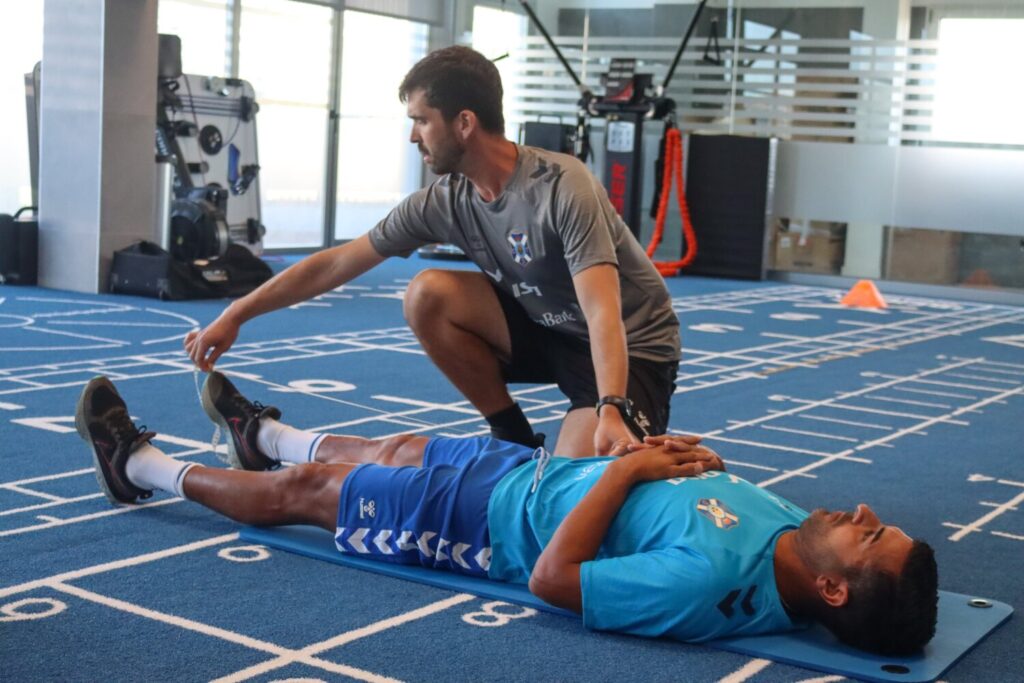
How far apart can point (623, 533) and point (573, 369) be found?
91 cm

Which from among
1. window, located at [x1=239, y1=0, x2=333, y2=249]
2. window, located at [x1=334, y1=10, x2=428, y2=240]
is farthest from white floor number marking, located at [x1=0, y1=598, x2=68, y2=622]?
window, located at [x1=334, y1=10, x2=428, y2=240]

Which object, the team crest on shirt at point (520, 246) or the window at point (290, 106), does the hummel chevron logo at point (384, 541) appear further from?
the window at point (290, 106)

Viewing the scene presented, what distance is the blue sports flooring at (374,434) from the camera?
6.87 feet

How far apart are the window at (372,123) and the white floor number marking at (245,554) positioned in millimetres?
7760

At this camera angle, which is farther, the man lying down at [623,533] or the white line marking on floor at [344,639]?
the man lying down at [623,533]

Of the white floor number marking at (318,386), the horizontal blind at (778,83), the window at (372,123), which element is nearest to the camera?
the white floor number marking at (318,386)

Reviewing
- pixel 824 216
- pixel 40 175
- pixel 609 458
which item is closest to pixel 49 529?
pixel 609 458

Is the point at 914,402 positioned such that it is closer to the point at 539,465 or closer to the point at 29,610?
the point at 539,465

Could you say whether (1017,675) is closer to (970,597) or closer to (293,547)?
(970,597)

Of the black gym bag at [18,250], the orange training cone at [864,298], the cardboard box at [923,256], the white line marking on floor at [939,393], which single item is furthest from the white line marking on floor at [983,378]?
the black gym bag at [18,250]

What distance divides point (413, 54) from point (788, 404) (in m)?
6.90

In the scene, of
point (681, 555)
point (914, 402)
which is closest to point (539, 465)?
point (681, 555)

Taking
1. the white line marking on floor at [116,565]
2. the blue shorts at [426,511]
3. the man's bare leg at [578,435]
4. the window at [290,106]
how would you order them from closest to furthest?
the white line marking on floor at [116,565] → the blue shorts at [426,511] → the man's bare leg at [578,435] → the window at [290,106]

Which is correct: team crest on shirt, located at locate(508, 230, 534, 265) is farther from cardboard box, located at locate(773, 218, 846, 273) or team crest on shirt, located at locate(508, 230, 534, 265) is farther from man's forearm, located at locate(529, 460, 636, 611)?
cardboard box, located at locate(773, 218, 846, 273)
